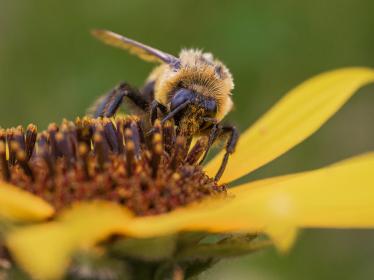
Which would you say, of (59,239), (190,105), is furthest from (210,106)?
(59,239)

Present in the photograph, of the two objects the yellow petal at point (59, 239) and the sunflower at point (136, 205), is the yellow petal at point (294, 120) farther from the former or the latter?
the yellow petal at point (59, 239)

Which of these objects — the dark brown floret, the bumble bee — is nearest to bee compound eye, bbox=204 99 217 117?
the bumble bee

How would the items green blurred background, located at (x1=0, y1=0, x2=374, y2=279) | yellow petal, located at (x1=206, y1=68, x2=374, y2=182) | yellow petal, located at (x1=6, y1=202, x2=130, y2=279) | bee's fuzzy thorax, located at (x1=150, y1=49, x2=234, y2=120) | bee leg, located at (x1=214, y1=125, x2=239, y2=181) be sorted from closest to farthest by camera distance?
1. yellow petal, located at (x1=6, y1=202, x2=130, y2=279)
2. bee's fuzzy thorax, located at (x1=150, y1=49, x2=234, y2=120)
3. bee leg, located at (x1=214, y1=125, x2=239, y2=181)
4. yellow petal, located at (x1=206, y1=68, x2=374, y2=182)
5. green blurred background, located at (x1=0, y1=0, x2=374, y2=279)

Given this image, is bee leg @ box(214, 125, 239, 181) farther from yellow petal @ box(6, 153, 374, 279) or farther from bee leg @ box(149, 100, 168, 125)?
yellow petal @ box(6, 153, 374, 279)

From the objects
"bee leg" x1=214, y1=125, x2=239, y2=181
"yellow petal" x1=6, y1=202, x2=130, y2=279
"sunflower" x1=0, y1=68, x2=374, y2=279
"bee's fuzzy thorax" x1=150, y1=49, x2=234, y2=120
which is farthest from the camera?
"bee leg" x1=214, y1=125, x2=239, y2=181

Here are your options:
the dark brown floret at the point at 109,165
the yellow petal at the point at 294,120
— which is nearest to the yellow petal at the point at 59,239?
the dark brown floret at the point at 109,165

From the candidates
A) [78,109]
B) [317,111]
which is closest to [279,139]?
[317,111]

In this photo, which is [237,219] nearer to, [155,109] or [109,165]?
[109,165]
